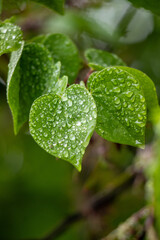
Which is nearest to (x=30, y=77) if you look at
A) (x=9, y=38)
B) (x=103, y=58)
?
(x=9, y=38)

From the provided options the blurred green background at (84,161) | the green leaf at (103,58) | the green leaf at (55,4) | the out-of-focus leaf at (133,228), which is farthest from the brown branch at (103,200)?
the green leaf at (55,4)

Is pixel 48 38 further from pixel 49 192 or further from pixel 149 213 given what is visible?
pixel 49 192

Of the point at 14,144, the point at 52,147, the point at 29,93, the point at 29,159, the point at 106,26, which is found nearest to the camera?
the point at 52,147

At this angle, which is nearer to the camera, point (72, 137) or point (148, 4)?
point (72, 137)

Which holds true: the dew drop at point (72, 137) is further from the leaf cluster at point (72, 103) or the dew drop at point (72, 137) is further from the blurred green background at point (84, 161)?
the blurred green background at point (84, 161)

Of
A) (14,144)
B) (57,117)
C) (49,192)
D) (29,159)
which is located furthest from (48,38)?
(49,192)

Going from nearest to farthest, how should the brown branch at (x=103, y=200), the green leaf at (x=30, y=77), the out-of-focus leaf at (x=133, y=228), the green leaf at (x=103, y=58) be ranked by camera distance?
the green leaf at (x=30, y=77), the green leaf at (x=103, y=58), the out-of-focus leaf at (x=133, y=228), the brown branch at (x=103, y=200)

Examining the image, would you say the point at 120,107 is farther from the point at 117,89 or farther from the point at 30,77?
the point at 30,77
